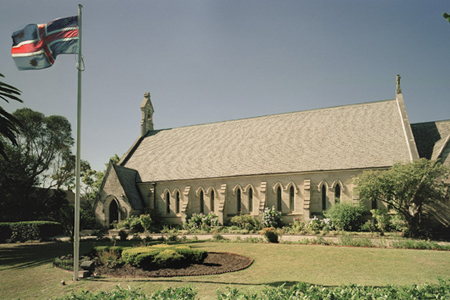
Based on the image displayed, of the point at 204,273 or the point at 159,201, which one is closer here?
the point at 204,273

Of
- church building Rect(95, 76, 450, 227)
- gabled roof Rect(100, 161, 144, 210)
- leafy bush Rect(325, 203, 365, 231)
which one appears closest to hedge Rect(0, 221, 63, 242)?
church building Rect(95, 76, 450, 227)

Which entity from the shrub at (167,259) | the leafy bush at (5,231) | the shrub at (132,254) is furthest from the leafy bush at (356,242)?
Result: the leafy bush at (5,231)

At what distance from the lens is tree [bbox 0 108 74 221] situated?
38.0m

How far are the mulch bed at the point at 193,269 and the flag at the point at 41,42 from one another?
920 cm

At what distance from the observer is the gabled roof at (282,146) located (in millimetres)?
29594

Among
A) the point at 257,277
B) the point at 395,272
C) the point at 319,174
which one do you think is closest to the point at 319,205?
the point at 319,174

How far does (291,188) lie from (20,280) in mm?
22945

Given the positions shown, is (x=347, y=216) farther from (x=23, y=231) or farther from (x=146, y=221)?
(x=23, y=231)

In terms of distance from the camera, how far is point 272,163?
32.0 m

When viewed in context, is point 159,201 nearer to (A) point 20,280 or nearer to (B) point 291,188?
(B) point 291,188

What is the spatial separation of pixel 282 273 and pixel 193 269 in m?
3.87

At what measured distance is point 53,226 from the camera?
3131 cm

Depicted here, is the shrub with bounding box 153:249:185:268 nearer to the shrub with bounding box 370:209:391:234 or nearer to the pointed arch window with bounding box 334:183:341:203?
the shrub with bounding box 370:209:391:234

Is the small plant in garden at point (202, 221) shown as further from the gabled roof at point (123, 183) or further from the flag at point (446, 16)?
the flag at point (446, 16)
